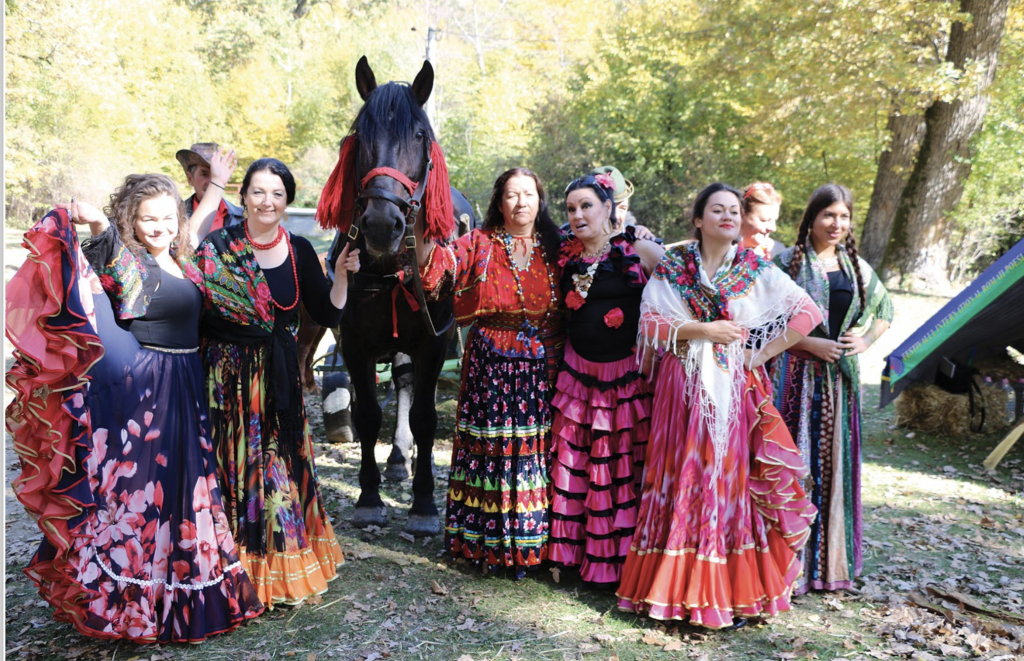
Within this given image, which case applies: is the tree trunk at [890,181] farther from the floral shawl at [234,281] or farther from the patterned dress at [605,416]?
the floral shawl at [234,281]

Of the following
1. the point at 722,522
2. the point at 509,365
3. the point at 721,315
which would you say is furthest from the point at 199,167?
the point at 722,522

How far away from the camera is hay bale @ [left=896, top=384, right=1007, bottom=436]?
6547 mm

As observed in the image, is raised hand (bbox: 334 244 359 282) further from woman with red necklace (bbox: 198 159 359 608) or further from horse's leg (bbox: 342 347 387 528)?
horse's leg (bbox: 342 347 387 528)

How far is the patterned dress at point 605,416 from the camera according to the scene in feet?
11.3

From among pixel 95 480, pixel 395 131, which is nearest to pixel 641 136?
pixel 395 131

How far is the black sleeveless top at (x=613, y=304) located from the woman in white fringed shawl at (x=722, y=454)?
196 mm

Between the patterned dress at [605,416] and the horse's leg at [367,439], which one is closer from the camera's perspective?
the patterned dress at [605,416]

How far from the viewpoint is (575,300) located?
3475 millimetres

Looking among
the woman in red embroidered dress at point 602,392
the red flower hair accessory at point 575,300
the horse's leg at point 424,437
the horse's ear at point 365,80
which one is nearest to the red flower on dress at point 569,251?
the woman in red embroidered dress at point 602,392

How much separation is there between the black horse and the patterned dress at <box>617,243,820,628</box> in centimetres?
119

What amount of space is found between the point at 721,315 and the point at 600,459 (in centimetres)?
88

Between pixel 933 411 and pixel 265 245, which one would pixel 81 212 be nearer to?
pixel 265 245

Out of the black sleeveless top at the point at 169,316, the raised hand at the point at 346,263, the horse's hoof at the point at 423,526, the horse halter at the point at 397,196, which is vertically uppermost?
the horse halter at the point at 397,196

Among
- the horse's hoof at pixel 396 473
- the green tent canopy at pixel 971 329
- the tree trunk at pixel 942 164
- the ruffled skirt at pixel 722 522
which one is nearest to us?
the ruffled skirt at pixel 722 522
